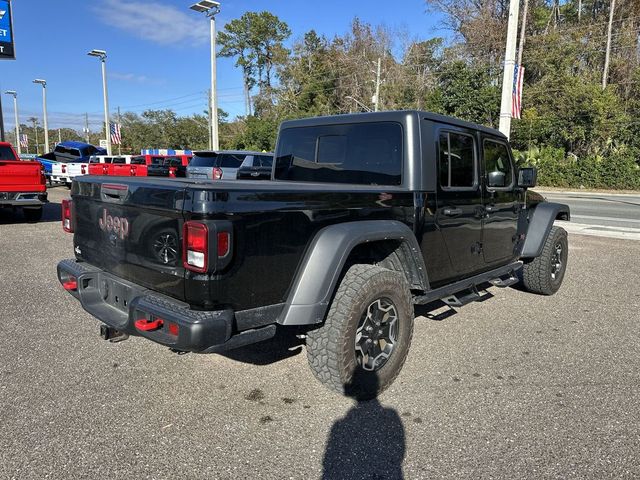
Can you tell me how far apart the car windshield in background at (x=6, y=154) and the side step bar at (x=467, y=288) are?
428 inches

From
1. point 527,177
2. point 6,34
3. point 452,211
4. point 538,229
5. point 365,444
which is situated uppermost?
point 6,34

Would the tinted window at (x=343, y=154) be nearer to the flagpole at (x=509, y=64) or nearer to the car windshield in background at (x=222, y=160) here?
the flagpole at (x=509, y=64)

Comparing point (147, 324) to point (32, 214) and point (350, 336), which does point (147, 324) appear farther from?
point (32, 214)

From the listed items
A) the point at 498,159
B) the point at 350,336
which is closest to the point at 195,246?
the point at 350,336

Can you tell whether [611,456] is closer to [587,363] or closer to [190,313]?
[587,363]

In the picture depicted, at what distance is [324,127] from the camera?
14.2 ft

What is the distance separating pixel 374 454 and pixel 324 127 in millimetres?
2774

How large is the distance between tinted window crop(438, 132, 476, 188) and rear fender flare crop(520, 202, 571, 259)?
155cm

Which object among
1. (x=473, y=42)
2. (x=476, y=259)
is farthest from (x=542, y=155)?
(x=476, y=259)

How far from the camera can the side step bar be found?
380 cm

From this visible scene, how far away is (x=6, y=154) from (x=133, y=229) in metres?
10.4

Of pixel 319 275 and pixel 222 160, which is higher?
pixel 222 160

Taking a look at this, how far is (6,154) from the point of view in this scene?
438 inches

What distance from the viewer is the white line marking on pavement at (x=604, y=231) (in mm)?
9953
